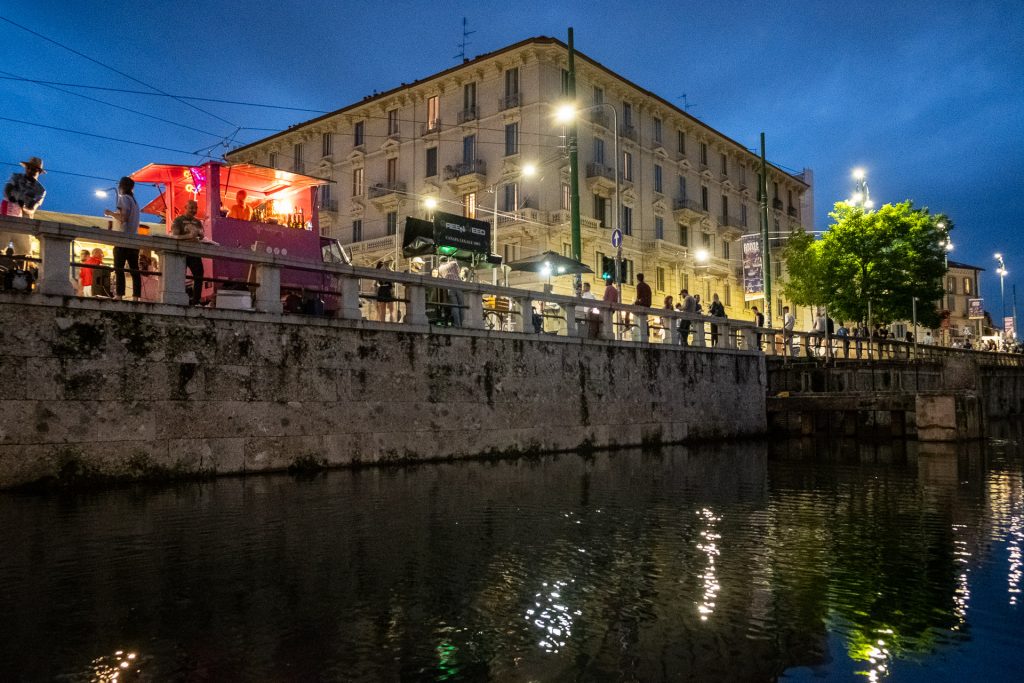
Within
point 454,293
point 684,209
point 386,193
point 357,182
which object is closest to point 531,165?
point 386,193

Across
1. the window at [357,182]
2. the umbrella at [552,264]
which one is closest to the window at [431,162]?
the window at [357,182]

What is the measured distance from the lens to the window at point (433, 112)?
141 feet

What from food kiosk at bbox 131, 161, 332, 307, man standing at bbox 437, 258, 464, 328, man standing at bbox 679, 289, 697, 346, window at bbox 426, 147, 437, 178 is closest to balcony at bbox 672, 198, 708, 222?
window at bbox 426, 147, 437, 178

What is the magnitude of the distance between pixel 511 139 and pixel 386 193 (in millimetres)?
9127

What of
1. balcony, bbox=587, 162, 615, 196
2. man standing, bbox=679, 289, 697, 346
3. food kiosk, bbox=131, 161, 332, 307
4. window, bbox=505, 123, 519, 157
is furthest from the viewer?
balcony, bbox=587, 162, 615, 196

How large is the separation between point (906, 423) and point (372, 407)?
1515 centimetres

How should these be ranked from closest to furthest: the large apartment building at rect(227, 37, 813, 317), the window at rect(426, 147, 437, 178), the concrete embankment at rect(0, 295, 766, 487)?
the concrete embankment at rect(0, 295, 766, 487)
the large apartment building at rect(227, 37, 813, 317)
the window at rect(426, 147, 437, 178)

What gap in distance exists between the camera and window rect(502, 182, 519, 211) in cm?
3912

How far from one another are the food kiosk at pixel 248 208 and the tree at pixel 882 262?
3411 cm

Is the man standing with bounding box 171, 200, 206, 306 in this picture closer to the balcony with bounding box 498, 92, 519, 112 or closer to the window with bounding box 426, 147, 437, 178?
the balcony with bounding box 498, 92, 519, 112

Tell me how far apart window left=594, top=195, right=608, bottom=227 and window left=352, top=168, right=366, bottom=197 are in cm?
1546

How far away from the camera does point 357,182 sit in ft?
154

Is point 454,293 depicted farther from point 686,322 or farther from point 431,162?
point 431,162

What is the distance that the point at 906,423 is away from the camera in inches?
770
